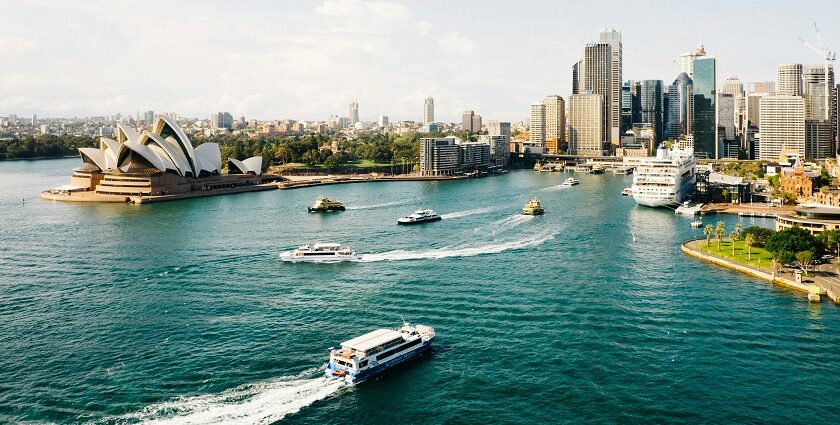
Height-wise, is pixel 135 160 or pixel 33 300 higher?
pixel 135 160

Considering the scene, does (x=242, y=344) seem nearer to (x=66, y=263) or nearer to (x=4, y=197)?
(x=66, y=263)

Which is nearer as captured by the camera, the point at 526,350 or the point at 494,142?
the point at 526,350

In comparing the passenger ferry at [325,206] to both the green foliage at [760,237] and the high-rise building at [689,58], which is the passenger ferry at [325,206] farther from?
the high-rise building at [689,58]

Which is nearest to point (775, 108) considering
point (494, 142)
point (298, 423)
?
point (494, 142)

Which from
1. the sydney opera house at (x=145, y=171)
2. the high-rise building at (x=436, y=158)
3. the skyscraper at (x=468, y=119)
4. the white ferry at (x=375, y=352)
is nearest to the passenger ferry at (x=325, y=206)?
the sydney opera house at (x=145, y=171)

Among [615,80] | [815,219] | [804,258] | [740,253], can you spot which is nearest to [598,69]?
[615,80]
